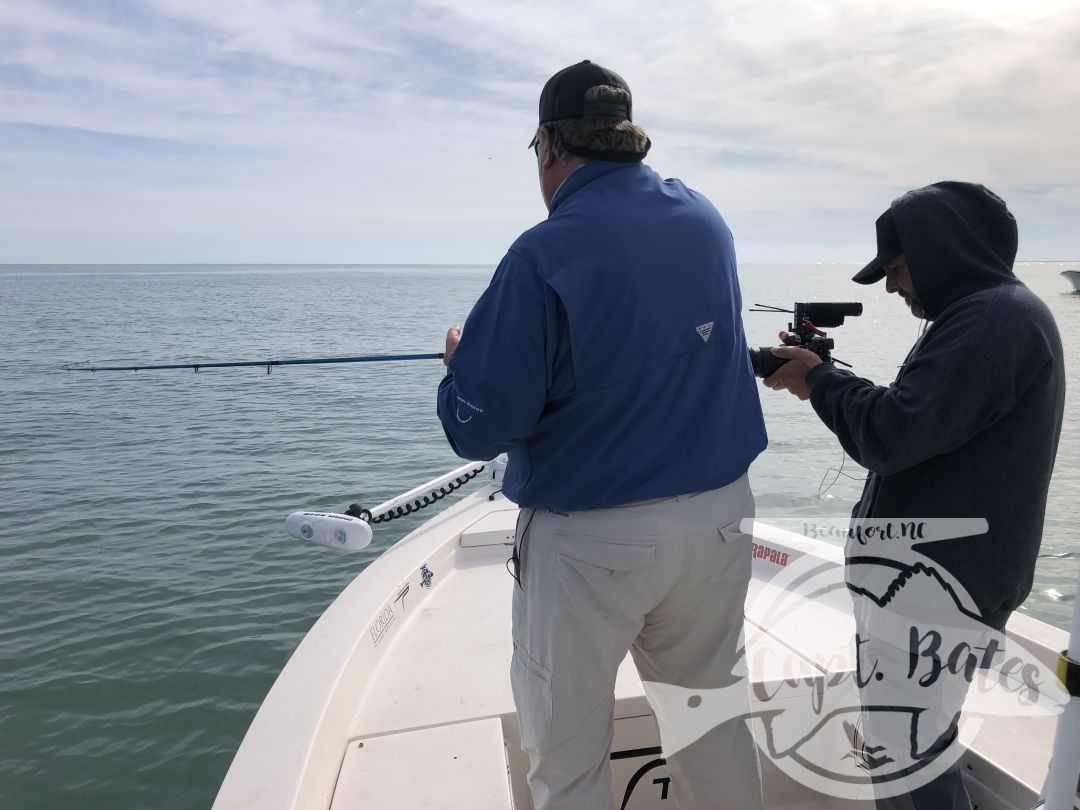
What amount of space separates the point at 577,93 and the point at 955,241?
2.67 feet

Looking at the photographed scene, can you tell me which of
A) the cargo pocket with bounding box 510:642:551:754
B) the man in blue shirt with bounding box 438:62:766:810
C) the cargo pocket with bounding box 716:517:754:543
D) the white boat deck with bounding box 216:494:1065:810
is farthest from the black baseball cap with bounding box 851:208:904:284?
the white boat deck with bounding box 216:494:1065:810

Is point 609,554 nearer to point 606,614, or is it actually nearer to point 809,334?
point 606,614

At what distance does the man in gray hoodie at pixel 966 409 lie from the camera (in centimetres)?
140

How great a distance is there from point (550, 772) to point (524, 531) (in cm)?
49

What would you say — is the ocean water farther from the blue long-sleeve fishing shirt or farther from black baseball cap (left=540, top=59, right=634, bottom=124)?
black baseball cap (left=540, top=59, right=634, bottom=124)

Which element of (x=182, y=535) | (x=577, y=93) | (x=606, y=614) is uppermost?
(x=577, y=93)

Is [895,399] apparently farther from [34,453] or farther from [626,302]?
[34,453]

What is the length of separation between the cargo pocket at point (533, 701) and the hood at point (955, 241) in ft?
3.65

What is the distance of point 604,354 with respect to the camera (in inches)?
56.4

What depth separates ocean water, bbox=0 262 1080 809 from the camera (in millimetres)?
3961

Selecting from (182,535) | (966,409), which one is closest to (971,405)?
(966,409)

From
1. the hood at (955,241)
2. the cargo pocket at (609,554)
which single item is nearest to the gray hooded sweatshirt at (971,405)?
the hood at (955,241)

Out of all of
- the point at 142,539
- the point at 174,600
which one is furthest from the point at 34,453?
the point at 174,600

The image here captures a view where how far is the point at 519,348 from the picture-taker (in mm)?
1396
